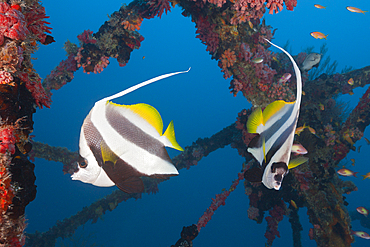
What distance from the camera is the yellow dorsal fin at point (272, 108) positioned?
1.19 metres

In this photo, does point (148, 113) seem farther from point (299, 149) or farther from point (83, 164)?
point (299, 149)

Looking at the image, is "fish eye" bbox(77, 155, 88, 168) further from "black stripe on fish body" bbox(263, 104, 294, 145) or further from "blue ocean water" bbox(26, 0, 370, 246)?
"blue ocean water" bbox(26, 0, 370, 246)

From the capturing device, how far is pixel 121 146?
3.50 ft

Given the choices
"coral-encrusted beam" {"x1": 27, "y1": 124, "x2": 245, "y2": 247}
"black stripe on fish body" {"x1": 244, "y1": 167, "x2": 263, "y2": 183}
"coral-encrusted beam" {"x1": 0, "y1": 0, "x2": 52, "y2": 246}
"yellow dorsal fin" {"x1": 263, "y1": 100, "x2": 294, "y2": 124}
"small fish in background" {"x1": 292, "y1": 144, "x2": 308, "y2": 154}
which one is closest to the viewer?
"yellow dorsal fin" {"x1": 263, "y1": 100, "x2": 294, "y2": 124}

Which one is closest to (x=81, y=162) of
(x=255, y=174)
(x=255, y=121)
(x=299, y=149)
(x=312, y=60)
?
(x=255, y=121)

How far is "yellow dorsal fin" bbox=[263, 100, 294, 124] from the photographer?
3.89 ft

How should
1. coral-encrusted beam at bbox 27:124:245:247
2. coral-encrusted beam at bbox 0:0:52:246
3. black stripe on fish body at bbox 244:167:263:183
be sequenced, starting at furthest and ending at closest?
coral-encrusted beam at bbox 27:124:245:247 → black stripe on fish body at bbox 244:167:263:183 → coral-encrusted beam at bbox 0:0:52:246

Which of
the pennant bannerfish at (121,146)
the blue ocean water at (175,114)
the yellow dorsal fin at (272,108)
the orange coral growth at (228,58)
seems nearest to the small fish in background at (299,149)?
the orange coral growth at (228,58)

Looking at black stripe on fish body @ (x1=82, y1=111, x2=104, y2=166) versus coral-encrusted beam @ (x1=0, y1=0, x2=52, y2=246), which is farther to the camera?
coral-encrusted beam @ (x1=0, y1=0, x2=52, y2=246)

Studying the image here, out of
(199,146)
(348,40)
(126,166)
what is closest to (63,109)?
(199,146)

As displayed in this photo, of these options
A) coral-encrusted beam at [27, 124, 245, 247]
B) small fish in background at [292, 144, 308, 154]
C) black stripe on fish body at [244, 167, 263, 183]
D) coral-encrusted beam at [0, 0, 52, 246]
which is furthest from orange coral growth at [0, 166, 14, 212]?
coral-encrusted beam at [27, 124, 245, 247]

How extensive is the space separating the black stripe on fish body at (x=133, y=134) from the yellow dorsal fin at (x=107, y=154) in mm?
112

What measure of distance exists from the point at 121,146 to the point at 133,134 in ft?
0.33

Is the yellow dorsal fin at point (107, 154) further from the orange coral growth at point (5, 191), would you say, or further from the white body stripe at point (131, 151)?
the orange coral growth at point (5, 191)
